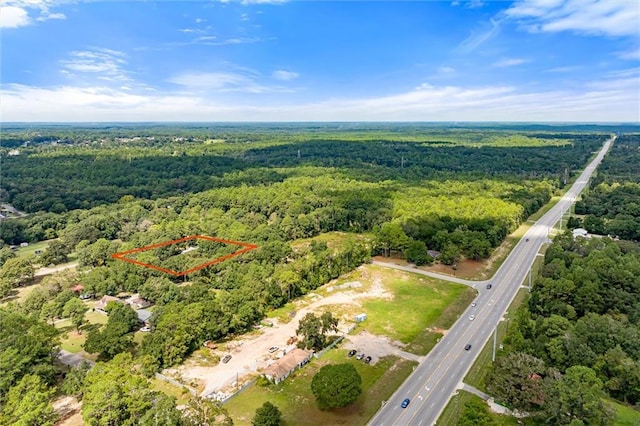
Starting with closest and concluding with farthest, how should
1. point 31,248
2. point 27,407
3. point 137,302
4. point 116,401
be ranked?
point 116,401
point 27,407
point 137,302
point 31,248

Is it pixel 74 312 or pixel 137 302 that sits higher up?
pixel 74 312

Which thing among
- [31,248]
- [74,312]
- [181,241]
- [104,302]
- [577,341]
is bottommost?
[31,248]

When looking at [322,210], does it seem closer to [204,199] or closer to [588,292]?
[204,199]

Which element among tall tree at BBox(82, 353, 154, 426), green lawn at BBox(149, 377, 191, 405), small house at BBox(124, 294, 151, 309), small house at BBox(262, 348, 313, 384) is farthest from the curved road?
small house at BBox(124, 294, 151, 309)

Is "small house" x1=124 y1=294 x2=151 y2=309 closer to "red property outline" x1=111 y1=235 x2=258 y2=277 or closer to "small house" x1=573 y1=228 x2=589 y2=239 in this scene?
"red property outline" x1=111 y1=235 x2=258 y2=277

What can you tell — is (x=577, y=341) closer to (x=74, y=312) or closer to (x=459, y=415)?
(x=459, y=415)

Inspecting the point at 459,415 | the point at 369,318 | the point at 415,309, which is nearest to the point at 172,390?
the point at 369,318
